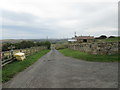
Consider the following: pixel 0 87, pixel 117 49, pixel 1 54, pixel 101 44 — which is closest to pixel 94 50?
pixel 101 44

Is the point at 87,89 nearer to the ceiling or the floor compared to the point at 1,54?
nearer to the floor

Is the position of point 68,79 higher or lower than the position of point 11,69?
higher

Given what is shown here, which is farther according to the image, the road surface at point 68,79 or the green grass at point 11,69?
the green grass at point 11,69

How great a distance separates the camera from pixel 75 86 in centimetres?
513

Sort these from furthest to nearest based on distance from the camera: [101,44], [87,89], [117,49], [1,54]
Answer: [101,44]
[117,49]
[1,54]
[87,89]

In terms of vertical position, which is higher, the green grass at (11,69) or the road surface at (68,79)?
the road surface at (68,79)

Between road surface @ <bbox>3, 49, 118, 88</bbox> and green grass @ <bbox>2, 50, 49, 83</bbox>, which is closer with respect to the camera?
road surface @ <bbox>3, 49, 118, 88</bbox>

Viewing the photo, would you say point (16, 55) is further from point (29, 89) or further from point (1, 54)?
point (29, 89)

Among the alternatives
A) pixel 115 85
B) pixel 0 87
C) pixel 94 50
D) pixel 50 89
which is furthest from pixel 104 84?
pixel 94 50

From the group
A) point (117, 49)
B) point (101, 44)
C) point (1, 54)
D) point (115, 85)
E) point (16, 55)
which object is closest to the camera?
point (115, 85)

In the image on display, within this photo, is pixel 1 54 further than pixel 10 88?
Yes

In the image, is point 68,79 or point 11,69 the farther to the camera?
point 11,69

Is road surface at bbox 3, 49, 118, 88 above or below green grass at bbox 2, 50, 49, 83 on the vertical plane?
above

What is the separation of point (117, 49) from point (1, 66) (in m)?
12.6
